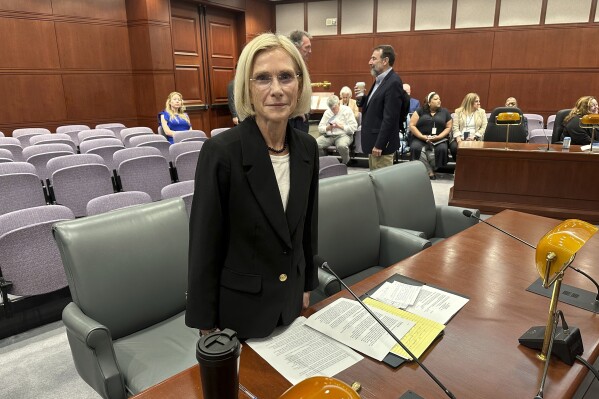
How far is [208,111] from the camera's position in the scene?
29.3ft

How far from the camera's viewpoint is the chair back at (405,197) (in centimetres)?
258

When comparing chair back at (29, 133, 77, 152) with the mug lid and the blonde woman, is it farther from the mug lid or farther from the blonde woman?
the blonde woman

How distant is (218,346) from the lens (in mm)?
606

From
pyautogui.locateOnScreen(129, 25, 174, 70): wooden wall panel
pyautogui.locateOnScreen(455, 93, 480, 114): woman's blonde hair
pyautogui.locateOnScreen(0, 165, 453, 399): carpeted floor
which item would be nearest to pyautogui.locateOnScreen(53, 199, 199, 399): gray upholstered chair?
pyautogui.locateOnScreen(0, 165, 453, 399): carpeted floor

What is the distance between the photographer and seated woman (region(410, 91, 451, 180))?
6.28 m

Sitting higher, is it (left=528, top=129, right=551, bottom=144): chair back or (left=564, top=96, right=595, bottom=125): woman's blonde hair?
(left=564, top=96, right=595, bottom=125): woman's blonde hair

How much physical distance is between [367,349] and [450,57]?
27.9 feet

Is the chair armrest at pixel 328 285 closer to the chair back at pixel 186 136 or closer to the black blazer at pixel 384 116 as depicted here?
the black blazer at pixel 384 116

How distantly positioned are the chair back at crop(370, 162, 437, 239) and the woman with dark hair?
4.61ft

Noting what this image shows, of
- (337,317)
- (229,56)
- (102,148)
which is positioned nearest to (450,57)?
(229,56)

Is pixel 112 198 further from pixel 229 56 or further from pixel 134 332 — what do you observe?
pixel 229 56

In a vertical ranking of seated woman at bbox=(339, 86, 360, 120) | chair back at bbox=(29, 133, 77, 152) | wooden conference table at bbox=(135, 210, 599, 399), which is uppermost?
seated woman at bbox=(339, 86, 360, 120)

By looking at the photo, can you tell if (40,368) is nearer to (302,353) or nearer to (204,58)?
(302,353)

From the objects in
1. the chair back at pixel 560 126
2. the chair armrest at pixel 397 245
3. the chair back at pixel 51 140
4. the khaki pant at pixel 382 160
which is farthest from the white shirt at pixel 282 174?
the chair back at pixel 560 126
